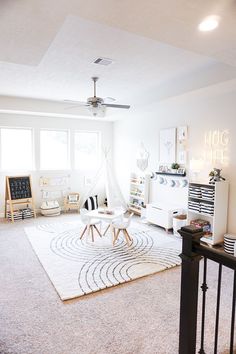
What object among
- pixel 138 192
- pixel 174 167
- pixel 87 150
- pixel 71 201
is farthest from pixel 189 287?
pixel 87 150

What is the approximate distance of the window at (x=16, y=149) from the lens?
602 cm

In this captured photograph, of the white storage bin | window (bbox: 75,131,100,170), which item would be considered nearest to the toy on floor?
window (bbox: 75,131,100,170)

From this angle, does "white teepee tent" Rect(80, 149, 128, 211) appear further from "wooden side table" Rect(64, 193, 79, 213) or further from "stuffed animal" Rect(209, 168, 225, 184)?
"stuffed animal" Rect(209, 168, 225, 184)

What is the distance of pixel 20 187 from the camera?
5922mm

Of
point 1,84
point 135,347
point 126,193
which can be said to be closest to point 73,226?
point 126,193

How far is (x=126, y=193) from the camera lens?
679 centimetres

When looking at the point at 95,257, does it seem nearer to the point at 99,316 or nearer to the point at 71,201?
the point at 99,316

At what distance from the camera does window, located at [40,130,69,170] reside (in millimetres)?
6430

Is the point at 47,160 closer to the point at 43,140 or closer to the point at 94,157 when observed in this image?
the point at 43,140

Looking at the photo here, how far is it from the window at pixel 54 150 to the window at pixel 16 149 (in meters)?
0.30

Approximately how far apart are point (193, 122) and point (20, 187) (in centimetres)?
422

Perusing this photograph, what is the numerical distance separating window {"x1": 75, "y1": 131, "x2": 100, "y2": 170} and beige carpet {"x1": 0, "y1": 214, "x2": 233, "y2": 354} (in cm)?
402


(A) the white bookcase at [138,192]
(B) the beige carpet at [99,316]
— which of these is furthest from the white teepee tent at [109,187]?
(B) the beige carpet at [99,316]

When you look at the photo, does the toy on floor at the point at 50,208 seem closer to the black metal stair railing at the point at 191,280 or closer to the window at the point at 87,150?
the window at the point at 87,150
